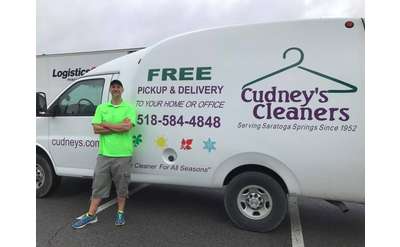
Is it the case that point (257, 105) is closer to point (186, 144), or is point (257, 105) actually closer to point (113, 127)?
point (186, 144)

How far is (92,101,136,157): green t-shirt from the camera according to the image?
15.1 feet

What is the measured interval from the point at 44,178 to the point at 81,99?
1.46 meters

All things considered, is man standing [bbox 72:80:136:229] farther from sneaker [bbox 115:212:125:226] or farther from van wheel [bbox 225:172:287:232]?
van wheel [bbox 225:172:287:232]

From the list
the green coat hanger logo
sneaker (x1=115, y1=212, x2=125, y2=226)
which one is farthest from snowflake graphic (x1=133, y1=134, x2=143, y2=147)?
the green coat hanger logo

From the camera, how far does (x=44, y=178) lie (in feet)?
18.7

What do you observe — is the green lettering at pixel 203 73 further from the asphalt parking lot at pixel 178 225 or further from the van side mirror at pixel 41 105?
the van side mirror at pixel 41 105

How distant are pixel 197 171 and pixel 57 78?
7.35 meters

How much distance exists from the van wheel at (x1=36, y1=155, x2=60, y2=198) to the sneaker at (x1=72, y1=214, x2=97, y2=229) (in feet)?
A: 4.24

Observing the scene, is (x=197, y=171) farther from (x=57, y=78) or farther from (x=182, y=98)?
(x=57, y=78)

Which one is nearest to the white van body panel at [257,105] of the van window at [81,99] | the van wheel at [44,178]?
the van window at [81,99]

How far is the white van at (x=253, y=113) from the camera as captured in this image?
4.02 metres

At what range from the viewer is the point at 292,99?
4.20 meters

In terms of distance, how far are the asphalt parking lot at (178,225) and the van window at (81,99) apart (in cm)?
146

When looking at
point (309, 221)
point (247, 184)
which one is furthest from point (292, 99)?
point (309, 221)
